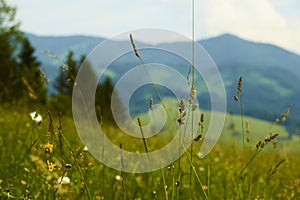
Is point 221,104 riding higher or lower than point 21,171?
higher

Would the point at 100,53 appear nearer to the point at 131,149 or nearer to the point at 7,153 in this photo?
the point at 7,153

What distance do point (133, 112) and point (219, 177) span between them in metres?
1.96

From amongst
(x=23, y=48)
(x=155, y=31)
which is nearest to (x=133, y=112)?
(x=155, y=31)

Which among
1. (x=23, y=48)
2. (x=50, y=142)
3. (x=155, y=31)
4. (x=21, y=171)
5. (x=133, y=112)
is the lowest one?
(x=21, y=171)

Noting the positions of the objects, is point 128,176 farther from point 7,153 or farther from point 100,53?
point 100,53

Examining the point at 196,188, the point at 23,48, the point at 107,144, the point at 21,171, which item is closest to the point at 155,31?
the point at 21,171

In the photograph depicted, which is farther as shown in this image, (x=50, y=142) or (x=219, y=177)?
(x=219, y=177)

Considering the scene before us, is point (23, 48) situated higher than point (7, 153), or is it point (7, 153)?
point (23, 48)

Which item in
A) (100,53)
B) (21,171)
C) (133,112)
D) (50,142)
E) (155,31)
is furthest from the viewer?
(21,171)

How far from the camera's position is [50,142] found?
1.70 m

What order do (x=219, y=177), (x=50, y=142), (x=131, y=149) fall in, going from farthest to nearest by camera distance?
(x=131, y=149)
(x=219, y=177)
(x=50, y=142)

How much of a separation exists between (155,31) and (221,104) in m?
0.59

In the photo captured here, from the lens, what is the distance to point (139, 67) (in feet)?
7.79

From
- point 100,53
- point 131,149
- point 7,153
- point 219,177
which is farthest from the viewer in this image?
point 131,149
